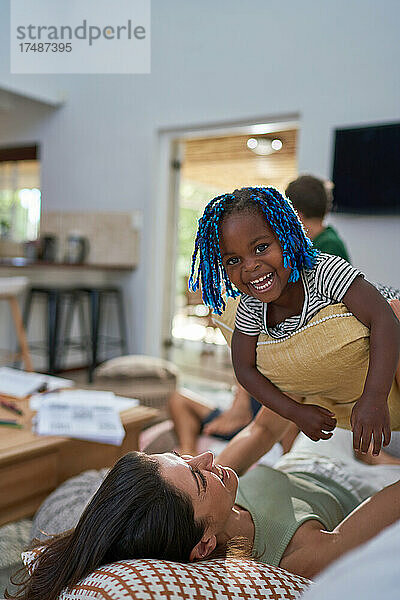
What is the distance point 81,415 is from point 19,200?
209 inches

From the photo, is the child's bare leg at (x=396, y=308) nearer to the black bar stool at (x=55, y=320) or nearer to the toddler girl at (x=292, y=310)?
the toddler girl at (x=292, y=310)

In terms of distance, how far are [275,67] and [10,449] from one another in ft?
12.4

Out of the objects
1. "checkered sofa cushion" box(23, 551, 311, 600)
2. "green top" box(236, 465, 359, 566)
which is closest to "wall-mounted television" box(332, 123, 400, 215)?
"green top" box(236, 465, 359, 566)

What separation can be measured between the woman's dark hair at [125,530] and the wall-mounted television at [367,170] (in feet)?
10.9

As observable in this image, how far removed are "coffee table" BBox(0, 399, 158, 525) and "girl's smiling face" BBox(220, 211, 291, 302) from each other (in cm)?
103

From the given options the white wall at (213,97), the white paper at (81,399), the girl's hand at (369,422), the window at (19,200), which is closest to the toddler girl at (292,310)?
the girl's hand at (369,422)

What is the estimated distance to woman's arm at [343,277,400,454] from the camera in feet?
3.24

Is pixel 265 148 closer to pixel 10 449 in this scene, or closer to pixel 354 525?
pixel 10 449

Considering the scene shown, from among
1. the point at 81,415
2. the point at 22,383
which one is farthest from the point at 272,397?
the point at 22,383

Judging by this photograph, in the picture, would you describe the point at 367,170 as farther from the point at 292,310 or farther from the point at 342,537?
the point at 342,537

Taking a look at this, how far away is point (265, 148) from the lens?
22.5 ft

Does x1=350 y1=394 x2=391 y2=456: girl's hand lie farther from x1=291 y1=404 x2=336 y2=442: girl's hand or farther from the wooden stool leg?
the wooden stool leg

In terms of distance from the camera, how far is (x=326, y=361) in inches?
44.0

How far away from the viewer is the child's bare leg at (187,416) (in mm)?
2572
